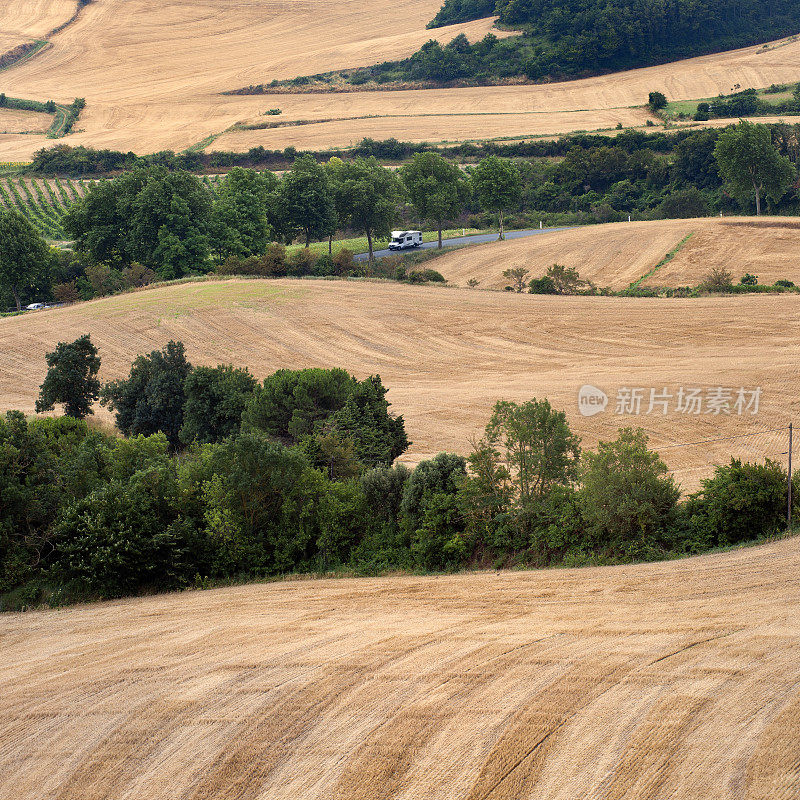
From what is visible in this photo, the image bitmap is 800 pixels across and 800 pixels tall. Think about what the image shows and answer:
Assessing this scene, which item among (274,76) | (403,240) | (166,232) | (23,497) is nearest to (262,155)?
(403,240)

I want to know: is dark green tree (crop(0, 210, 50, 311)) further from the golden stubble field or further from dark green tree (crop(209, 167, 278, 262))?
the golden stubble field

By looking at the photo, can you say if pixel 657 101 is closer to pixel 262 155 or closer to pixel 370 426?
pixel 262 155

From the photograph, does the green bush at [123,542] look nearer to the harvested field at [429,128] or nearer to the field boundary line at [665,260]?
the field boundary line at [665,260]

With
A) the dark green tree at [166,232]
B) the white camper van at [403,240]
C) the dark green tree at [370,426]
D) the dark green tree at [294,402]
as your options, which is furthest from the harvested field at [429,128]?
the dark green tree at [370,426]

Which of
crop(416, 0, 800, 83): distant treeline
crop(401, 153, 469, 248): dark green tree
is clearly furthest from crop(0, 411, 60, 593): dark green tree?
crop(416, 0, 800, 83): distant treeline

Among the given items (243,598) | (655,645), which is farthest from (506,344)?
(655,645)

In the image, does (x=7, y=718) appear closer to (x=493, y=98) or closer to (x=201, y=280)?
(x=201, y=280)

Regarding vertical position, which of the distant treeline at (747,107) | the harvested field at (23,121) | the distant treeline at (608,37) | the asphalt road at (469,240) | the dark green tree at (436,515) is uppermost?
the distant treeline at (608,37)

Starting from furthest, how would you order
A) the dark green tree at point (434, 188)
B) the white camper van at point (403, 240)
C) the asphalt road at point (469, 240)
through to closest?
the dark green tree at point (434, 188) < the white camper van at point (403, 240) < the asphalt road at point (469, 240)
